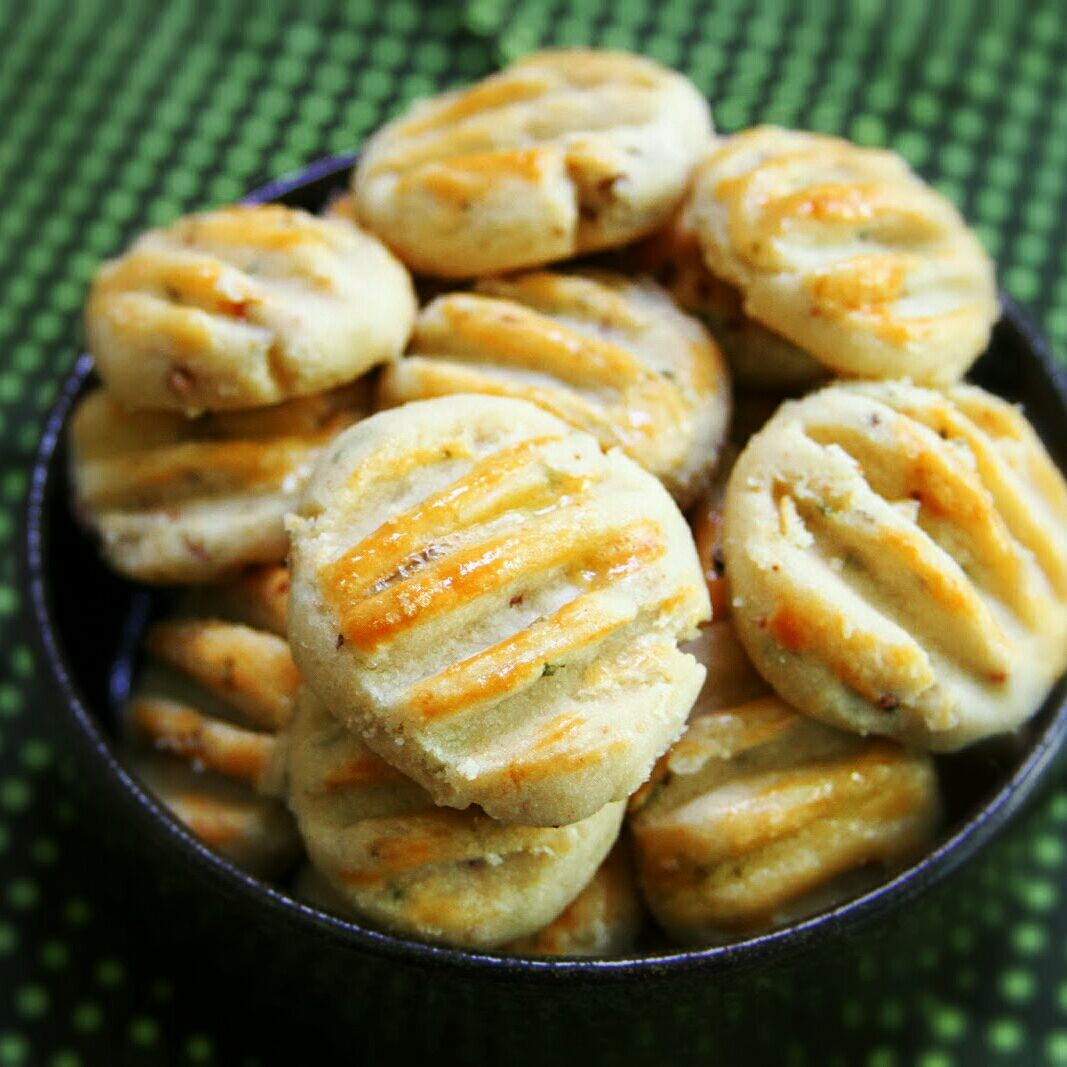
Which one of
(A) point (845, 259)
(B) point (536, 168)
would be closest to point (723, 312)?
(A) point (845, 259)

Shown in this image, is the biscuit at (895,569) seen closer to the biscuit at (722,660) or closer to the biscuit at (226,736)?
the biscuit at (722,660)

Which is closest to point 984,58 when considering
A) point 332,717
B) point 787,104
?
point 787,104

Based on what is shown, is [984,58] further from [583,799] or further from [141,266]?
[583,799]

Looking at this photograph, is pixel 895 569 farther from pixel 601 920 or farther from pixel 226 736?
pixel 226 736

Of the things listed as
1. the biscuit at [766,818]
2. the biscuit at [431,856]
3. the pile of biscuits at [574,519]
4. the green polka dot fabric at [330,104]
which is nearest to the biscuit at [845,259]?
the pile of biscuits at [574,519]

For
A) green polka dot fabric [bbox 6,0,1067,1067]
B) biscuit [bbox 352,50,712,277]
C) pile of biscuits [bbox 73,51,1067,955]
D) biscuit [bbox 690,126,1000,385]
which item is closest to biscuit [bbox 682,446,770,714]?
pile of biscuits [bbox 73,51,1067,955]
